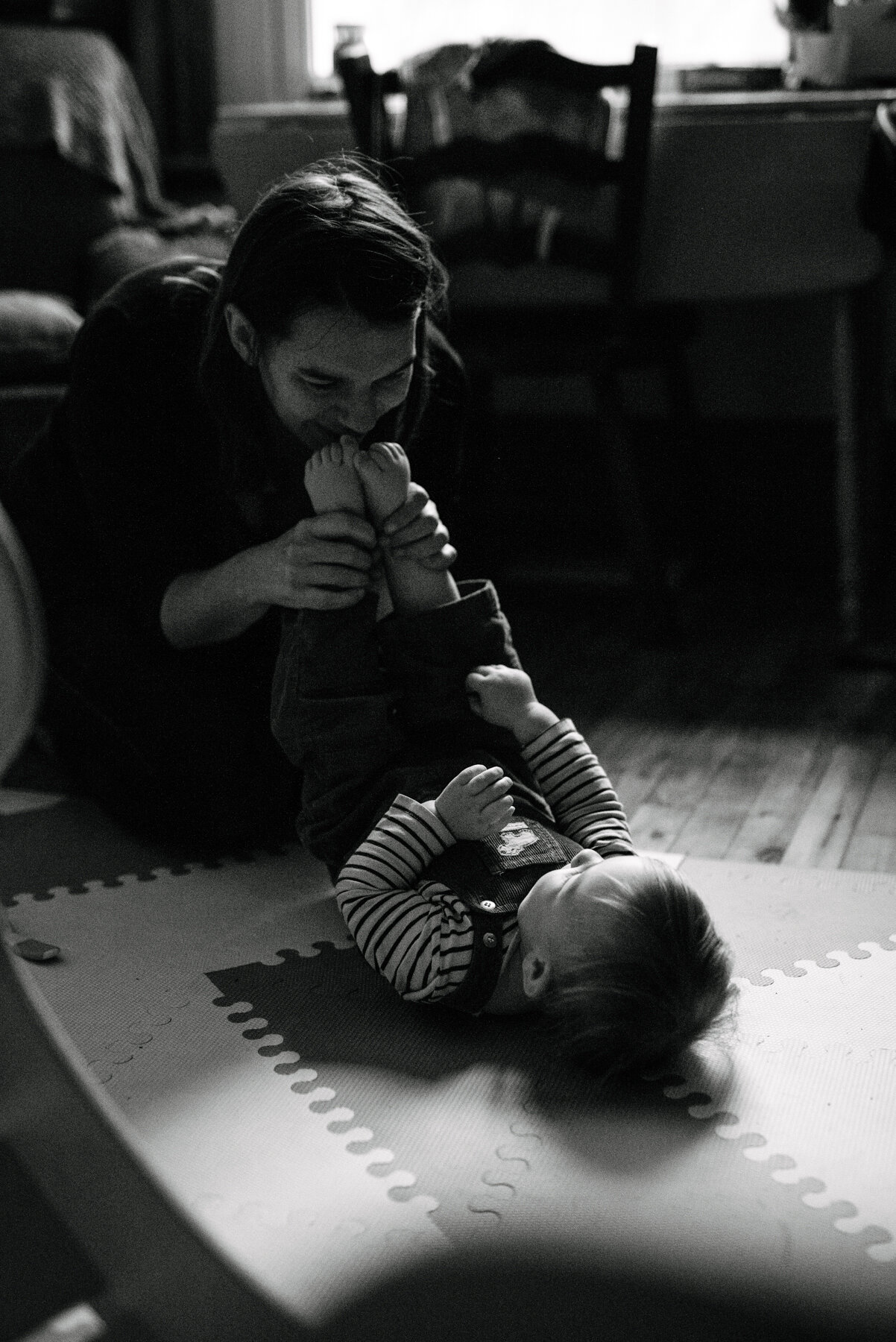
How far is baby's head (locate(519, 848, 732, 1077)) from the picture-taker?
100 centimetres

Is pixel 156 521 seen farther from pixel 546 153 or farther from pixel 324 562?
pixel 546 153

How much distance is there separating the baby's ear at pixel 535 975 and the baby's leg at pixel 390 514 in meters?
0.37

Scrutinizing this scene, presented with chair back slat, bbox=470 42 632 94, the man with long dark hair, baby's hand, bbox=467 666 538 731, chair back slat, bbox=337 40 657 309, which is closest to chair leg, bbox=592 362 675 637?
chair back slat, bbox=337 40 657 309

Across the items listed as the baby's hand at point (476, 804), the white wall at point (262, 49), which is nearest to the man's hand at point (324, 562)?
the baby's hand at point (476, 804)

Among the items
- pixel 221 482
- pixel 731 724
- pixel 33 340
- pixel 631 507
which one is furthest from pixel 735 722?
pixel 33 340

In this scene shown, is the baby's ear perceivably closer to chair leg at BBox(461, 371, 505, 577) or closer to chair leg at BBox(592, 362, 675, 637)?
chair leg at BBox(461, 371, 505, 577)

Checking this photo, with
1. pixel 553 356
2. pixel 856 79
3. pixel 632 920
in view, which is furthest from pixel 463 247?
pixel 632 920

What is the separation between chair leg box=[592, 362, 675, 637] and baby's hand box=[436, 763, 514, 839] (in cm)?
118

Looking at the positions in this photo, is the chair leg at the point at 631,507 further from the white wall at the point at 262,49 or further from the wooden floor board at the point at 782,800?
the white wall at the point at 262,49

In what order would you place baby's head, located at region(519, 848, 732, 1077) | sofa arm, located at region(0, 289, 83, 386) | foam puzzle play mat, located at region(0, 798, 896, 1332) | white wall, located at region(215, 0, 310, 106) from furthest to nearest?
1. white wall, located at region(215, 0, 310, 106)
2. sofa arm, located at region(0, 289, 83, 386)
3. baby's head, located at region(519, 848, 732, 1077)
4. foam puzzle play mat, located at region(0, 798, 896, 1332)

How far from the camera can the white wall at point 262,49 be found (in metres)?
3.13

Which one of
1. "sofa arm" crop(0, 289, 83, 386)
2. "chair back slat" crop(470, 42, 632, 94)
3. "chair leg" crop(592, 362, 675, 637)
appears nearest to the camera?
"chair back slat" crop(470, 42, 632, 94)

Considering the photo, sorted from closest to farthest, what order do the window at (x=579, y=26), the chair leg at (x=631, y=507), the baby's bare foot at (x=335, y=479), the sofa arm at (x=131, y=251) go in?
the baby's bare foot at (x=335, y=479)
the chair leg at (x=631, y=507)
the sofa arm at (x=131, y=251)
the window at (x=579, y=26)

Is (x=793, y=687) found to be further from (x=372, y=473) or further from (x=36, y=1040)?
(x=36, y=1040)
